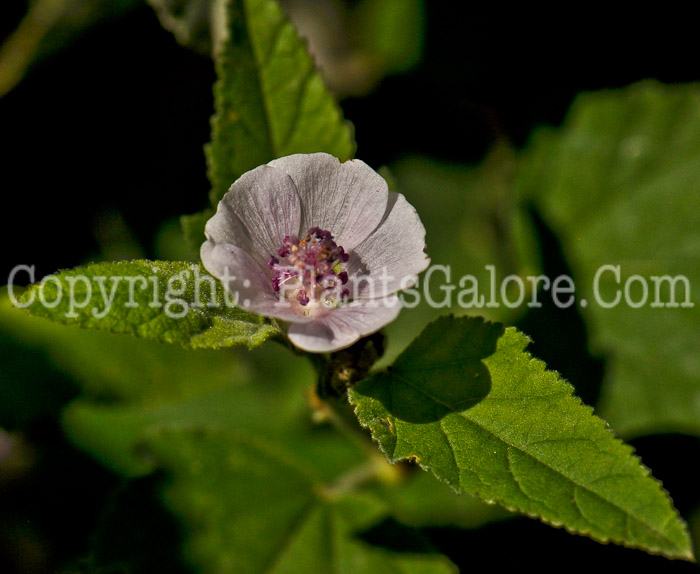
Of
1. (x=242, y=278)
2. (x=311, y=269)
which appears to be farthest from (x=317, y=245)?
(x=242, y=278)

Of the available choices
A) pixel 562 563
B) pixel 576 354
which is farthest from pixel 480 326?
pixel 562 563

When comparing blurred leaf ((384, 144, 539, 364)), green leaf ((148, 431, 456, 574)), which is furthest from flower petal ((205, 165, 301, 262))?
blurred leaf ((384, 144, 539, 364))

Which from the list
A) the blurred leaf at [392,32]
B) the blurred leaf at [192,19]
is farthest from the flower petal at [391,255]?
the blurred leaf at [392,32]

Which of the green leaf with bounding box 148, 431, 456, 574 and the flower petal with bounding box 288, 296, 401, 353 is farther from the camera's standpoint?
the green leaf with bounding box 148, 431, 456, 574

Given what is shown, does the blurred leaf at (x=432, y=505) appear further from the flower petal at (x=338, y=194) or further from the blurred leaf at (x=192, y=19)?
the blurred leaf at (x=192, y=19)

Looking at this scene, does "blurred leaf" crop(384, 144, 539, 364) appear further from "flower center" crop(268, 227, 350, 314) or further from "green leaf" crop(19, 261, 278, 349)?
"green leaf" crop(19, 261, 278, 349)

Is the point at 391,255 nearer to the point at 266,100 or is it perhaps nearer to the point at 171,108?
the point at 266,100
